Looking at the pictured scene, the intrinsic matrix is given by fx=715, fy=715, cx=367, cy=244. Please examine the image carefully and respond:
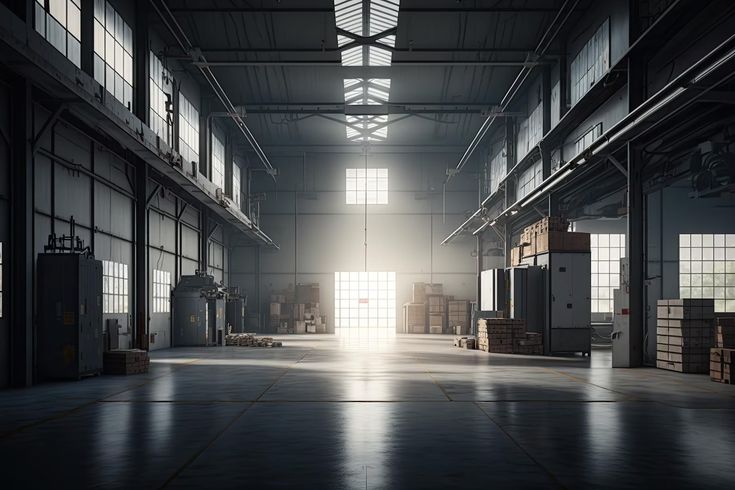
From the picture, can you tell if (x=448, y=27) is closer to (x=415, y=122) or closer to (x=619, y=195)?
(x=619, y=195)

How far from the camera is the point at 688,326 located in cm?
1498

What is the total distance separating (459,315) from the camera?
127 ft

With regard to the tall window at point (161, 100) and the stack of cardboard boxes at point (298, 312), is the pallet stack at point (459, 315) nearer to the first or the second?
the stack of cardboard boxes at point (298, 312)

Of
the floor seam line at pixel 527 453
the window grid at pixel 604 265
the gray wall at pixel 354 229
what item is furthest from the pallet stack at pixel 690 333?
the gray wall at pixel 354 229

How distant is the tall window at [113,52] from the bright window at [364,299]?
892 inches

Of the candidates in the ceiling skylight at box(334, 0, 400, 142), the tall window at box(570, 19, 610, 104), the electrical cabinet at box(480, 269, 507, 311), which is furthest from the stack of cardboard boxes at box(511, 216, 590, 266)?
the ceiling skylight at box(334, 0, 400, 142)

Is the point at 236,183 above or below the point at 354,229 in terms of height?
above

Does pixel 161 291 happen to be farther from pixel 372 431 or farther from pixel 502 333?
pixel 372 431

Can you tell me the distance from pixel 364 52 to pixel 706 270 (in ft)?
52.3

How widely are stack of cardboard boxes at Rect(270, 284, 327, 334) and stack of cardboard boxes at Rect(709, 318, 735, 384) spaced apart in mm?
26638

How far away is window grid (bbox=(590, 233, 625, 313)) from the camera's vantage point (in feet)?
103

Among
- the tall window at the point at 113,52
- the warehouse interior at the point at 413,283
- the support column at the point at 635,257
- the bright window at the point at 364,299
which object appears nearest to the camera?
the warehouse interior at the point at 413,283

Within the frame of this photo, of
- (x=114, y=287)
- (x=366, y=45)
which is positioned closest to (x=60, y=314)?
(x=114, y=287)

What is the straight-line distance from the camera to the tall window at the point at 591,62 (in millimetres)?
19188
